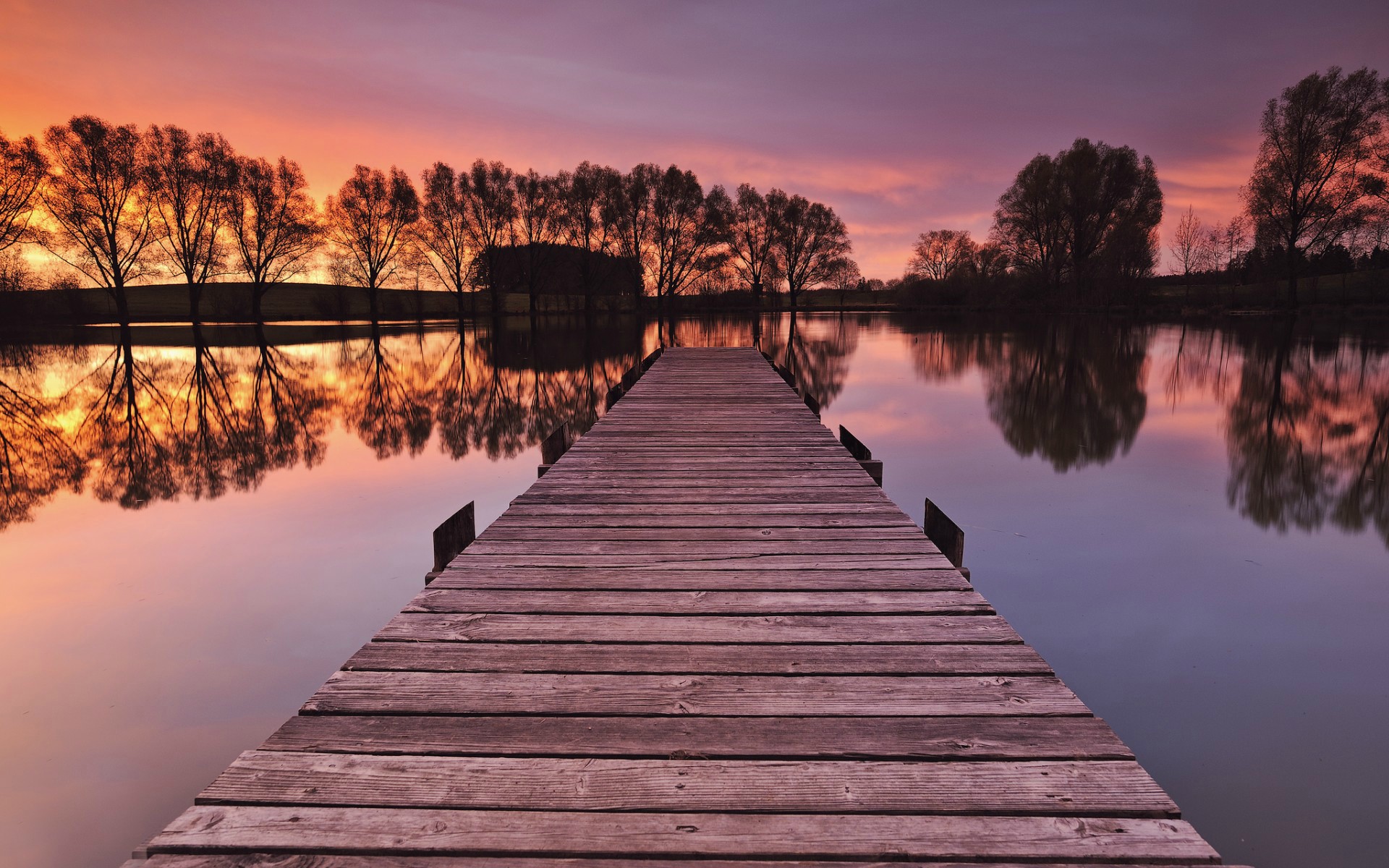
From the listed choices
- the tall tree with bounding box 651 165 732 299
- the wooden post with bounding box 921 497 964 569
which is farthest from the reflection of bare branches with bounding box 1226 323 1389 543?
the tall tree with bounding box 651 165 732 299

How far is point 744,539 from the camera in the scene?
3.82 m

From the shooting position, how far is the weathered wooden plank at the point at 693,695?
6.82 ft

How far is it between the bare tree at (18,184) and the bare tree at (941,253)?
73978mm

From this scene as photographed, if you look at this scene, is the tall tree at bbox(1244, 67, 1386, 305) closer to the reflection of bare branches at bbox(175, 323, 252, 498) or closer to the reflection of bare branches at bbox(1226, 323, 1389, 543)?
the reflection of bare branches at bbox(1226, 323, 1389, 543)

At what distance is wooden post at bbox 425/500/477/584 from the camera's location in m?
3.86

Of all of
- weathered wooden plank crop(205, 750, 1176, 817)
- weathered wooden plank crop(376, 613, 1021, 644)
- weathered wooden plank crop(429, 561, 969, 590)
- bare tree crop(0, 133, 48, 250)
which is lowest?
weathered wooden plank crop(205, 750, 1176, 817)

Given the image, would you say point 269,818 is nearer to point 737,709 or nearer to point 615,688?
point 615,688

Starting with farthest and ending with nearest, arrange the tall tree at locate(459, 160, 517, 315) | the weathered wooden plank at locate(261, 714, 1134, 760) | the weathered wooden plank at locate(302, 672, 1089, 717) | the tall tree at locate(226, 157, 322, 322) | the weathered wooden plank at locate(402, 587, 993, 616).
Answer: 1. the tall tree at locate(459, 160, 517, 315)
2. the tall tree at locate(226, 157, 322, 322)
3. the weathered wooden plank at locate(402, 587, 993, 616)
4. the weathered wooden plank at locate(302, 672, 1089, 717)
5. the weathered wooden plank at locate(261, 714, 1134, 760)

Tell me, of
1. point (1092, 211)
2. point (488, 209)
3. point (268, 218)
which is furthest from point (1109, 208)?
point (268, 218)

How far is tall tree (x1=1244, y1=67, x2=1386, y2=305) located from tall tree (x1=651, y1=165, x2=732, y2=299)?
1389 inches

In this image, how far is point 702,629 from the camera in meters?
2.69

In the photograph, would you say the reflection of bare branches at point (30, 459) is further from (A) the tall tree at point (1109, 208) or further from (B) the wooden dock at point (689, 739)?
(A) the tall tree at point (1109, 208)

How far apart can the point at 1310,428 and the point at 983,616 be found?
12880 mm

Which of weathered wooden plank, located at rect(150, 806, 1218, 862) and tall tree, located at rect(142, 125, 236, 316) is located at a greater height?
tall tree, located at rect(142, 125, 236, 316)
